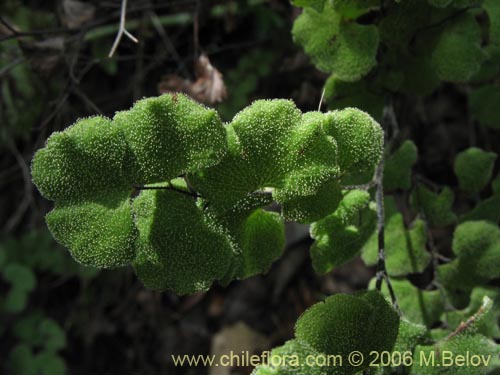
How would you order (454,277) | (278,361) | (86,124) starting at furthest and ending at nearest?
(454,277) < (278,361) < (86,124)

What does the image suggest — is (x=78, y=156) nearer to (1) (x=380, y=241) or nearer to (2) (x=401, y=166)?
(1) (x=380, y=241)

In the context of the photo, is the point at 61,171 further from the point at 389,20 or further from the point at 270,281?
the point at 270,281

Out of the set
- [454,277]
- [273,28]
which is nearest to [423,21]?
[454,277]

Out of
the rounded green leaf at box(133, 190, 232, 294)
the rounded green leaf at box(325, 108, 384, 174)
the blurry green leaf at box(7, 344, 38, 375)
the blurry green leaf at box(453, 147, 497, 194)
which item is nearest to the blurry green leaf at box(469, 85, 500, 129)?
the blurry green leaf at box(453, 147, 497, 194)

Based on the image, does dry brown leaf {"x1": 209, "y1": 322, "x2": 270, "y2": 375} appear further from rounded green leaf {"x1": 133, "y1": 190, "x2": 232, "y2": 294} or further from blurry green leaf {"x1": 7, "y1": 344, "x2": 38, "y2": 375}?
rounded green leaf {"x1": 133, "y1": 190, "x2": 232, "y2": 294}

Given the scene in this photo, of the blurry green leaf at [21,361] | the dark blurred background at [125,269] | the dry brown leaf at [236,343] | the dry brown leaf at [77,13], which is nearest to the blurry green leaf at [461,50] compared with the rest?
the dark blurred background at [125,269]

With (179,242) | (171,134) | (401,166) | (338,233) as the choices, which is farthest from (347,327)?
(401,166)
